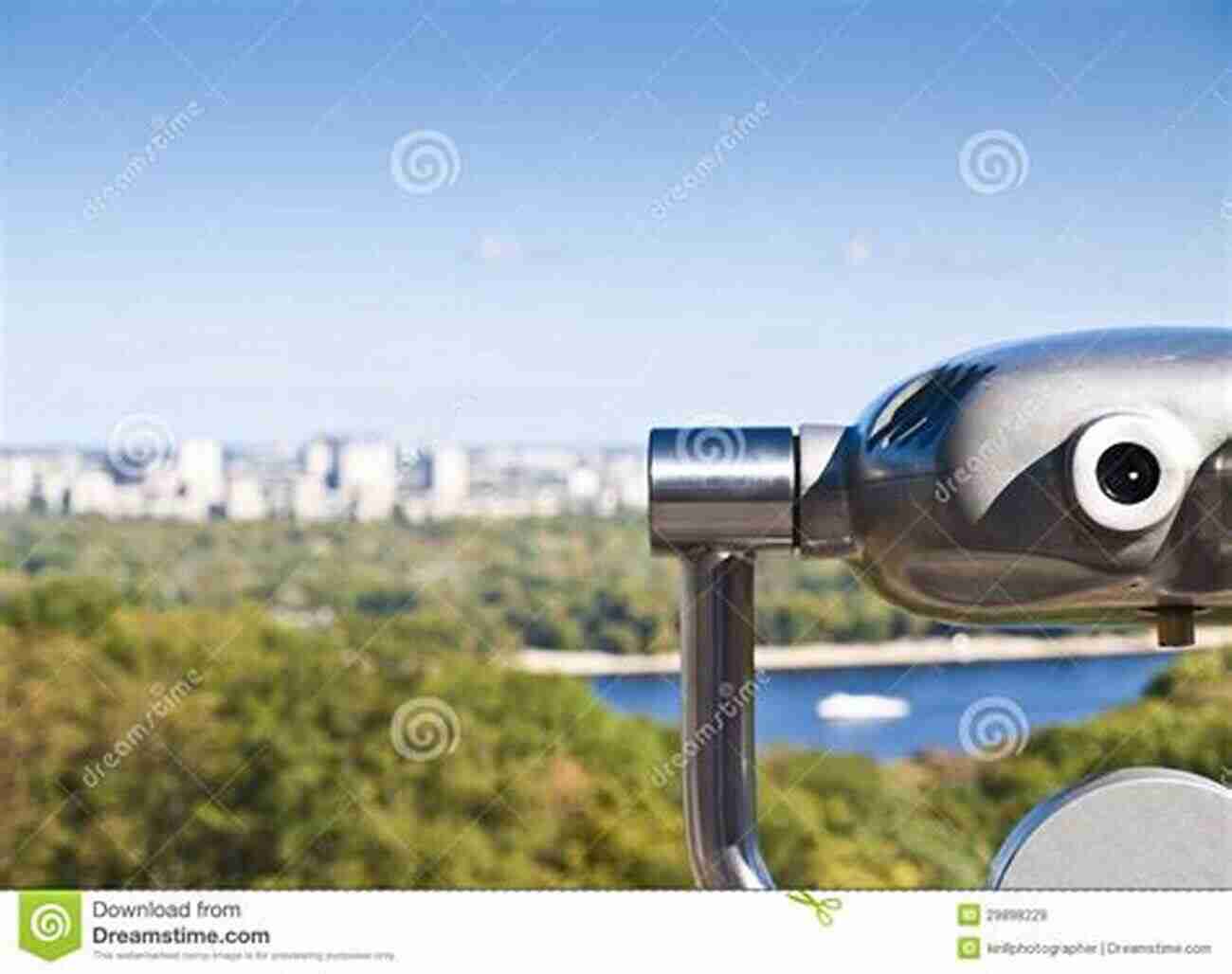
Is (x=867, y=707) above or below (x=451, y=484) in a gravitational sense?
below

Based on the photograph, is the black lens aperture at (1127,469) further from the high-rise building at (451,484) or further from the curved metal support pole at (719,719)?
the high-rise building at (451,484)

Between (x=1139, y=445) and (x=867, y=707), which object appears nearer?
(x=1139, y=445)

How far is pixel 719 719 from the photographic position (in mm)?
996

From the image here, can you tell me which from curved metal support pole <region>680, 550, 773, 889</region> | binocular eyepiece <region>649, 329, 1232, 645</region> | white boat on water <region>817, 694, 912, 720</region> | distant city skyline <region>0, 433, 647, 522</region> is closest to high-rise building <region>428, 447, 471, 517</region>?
distant city skyline <region>0, 433, 647, 522</region>

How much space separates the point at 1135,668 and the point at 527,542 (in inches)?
145
